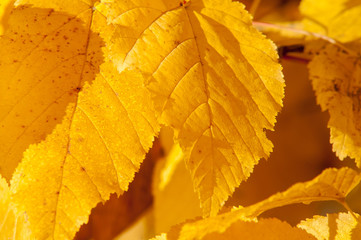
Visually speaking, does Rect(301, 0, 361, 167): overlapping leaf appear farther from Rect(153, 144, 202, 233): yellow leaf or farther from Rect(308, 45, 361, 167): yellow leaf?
Rect(153, 144, 202, 233): yellow leaf

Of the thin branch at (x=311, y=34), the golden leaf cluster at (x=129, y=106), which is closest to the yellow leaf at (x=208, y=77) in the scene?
the golden leaf cluster at (x=129, y=106)

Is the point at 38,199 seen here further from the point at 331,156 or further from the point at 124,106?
the point at 331,156

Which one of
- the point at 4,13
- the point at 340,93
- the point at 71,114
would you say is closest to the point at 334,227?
the point at 340,93

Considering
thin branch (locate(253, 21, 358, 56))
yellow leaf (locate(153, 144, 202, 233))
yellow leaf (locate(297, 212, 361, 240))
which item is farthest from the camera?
yellow leaf (locate(153, 144, 202, 233))

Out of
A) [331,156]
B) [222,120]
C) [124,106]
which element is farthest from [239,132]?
[331,156]

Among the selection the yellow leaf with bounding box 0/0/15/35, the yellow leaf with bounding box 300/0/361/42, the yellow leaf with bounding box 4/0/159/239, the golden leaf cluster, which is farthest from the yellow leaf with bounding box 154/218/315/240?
the yellow leaf with bounding box 300/0/361/42

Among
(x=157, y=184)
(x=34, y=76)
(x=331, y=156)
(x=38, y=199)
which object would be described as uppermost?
(x=34, y=76)
